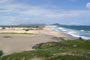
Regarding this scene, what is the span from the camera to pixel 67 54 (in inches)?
499

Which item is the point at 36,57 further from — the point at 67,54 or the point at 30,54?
the point at 67,54

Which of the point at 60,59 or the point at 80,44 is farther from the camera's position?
the point at 80,44

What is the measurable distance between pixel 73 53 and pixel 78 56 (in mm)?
721

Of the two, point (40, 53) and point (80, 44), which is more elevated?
point (40, 53)

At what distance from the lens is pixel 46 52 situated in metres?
13.1

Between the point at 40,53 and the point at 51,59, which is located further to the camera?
the point at 40,53

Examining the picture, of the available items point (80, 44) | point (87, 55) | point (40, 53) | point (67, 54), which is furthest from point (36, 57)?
point (80, 44)

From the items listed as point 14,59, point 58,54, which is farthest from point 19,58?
point 58,54

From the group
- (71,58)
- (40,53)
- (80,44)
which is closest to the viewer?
(71,58)

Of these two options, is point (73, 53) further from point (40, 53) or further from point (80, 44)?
point (80, 44)

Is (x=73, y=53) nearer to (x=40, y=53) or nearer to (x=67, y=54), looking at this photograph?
(x=67, y=54)

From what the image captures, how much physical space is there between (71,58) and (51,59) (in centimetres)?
98

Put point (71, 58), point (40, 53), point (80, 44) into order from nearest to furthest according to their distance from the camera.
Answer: point (71, 58), point (40, 53), point (80, 44)

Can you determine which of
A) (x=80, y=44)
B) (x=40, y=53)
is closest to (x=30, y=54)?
(x=40, y=53)
